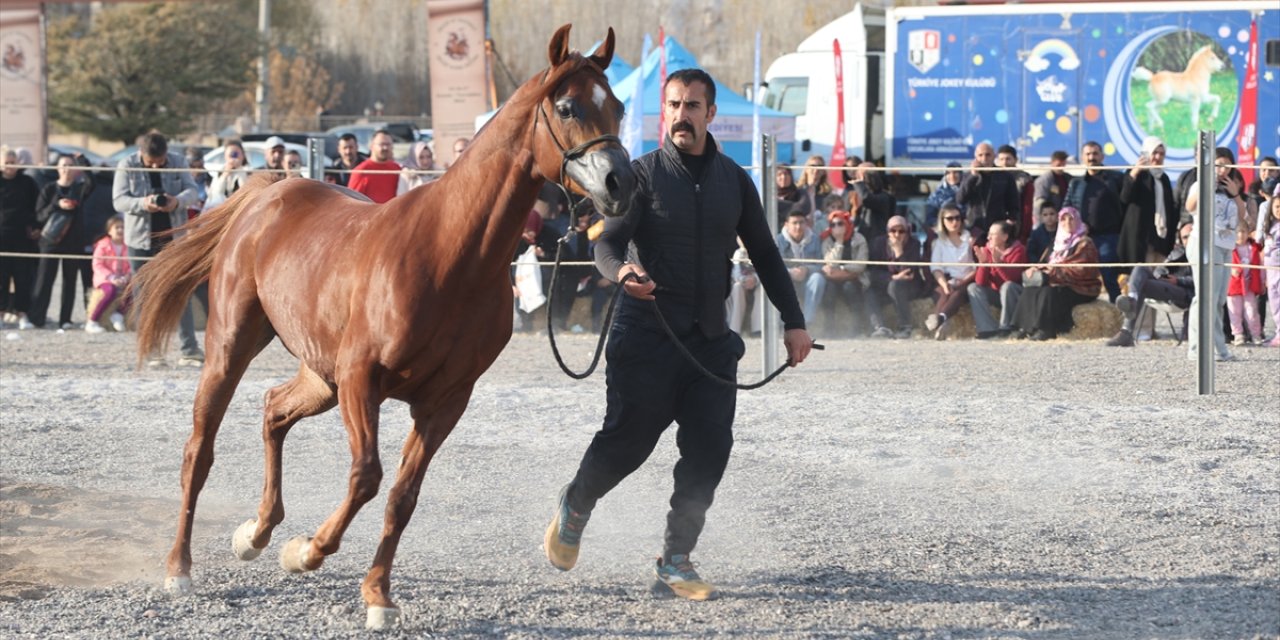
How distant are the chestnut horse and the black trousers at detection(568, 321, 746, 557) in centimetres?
44

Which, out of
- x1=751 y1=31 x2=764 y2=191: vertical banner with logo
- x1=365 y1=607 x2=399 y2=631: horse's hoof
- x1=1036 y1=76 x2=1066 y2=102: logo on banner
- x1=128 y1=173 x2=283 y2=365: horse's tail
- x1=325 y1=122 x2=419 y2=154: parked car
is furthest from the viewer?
x1=325 y1=122 x2=419 y2=154: parked car

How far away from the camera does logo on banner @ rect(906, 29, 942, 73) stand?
19688mm

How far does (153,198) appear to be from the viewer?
37.8 feet

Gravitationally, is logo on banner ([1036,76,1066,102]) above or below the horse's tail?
above

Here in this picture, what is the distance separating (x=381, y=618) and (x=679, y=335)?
133 centimetres

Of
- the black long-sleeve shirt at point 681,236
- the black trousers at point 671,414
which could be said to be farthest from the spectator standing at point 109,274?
the black long-sleeve shirt at point 681,236

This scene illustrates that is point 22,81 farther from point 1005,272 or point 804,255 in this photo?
point 1005,272

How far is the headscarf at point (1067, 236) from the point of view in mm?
13055

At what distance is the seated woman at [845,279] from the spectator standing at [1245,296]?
9.91ft

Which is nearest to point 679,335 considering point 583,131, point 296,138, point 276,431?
point 583,131

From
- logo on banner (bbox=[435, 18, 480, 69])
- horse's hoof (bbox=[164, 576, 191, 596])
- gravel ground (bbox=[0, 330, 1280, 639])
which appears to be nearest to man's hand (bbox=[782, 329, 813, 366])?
gravel ground (bbox=[0, 330, 1280, 639])

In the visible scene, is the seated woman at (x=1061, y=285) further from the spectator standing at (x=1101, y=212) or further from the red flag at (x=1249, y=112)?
the red flag at (x=1249, y=112)

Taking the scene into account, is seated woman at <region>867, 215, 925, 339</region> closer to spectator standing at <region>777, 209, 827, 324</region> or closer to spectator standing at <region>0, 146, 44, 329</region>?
spectator standing at <region>777, 209, 827, 324</region>

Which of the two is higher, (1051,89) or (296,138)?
(296,138)
